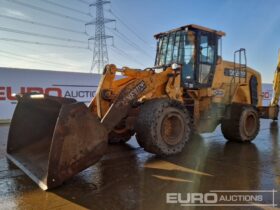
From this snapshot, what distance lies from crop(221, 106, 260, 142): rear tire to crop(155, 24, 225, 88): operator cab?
1.19 metres

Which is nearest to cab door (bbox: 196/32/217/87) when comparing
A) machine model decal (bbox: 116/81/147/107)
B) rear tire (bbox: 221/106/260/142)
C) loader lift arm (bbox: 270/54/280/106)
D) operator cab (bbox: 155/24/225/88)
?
operator cab (bbox: 155/24/225/88)

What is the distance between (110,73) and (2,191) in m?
2.78

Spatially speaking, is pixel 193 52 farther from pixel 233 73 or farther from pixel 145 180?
pixel 145 180

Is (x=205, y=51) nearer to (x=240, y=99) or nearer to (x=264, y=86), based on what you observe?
(x=240, y=99)

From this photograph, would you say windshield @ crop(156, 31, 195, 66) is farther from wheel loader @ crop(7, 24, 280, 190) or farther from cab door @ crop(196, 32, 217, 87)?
cab door @ crop(196, 32, 217, 87)

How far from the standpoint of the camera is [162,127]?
5.34m

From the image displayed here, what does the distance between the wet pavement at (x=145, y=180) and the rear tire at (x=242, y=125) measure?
1.16 meters

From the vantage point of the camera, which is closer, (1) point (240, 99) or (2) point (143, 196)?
(2) point (143, 196)

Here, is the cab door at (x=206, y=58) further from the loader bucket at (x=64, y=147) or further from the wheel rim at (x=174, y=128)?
the loader bucket at (x=64, y=147)

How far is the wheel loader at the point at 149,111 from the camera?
12.6 feet

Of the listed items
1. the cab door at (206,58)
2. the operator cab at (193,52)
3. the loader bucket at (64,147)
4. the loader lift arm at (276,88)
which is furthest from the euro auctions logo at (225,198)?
the loader lift arm at (276,88)

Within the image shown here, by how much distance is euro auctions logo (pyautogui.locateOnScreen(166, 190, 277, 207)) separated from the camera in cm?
343

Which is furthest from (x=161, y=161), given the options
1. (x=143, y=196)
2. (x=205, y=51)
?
(x=205, y=51)

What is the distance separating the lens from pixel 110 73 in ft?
18.0
